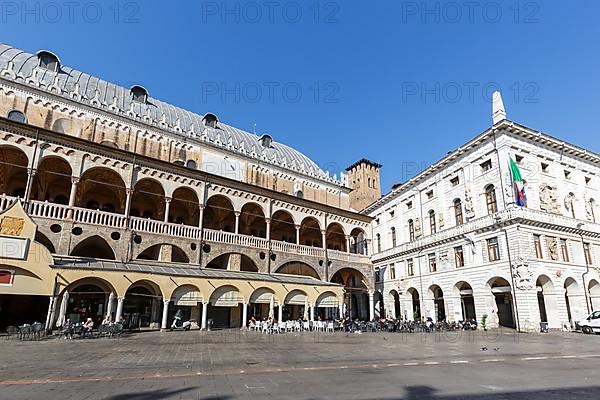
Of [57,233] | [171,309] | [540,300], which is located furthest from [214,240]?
[540,300]

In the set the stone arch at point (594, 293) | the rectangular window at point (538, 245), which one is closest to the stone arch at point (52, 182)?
the rectangular window at point (538, 245)

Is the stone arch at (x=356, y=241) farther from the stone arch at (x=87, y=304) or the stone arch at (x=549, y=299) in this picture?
the stone arch at (x=87, y=304)

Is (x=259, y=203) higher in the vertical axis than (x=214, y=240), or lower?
higher

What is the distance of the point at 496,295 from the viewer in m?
29.3

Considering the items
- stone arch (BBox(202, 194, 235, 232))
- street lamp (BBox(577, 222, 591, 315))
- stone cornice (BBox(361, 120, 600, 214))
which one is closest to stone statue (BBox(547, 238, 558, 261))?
street lamp (BBox(577, 222, 591, 315))

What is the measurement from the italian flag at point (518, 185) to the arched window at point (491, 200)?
1.95 meters

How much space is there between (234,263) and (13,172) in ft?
48.7

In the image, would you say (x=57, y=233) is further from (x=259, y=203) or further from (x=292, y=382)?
(x=292, y=382)

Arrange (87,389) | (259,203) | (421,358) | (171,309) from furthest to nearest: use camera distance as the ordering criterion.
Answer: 1. (259,203)
2. (171,309)
3. (421,358)
4. (87,389)

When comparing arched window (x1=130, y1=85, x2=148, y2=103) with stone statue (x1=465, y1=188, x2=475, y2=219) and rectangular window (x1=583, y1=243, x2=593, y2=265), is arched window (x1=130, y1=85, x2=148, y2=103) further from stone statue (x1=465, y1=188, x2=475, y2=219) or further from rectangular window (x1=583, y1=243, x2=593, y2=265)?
rectangular window (x1=583, y1=243, x2=593, y2=265)

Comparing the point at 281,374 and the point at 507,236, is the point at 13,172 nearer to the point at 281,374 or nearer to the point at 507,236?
the point at 281,374

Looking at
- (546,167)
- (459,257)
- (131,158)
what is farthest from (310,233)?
(546,167)

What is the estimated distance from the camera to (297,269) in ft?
92.6

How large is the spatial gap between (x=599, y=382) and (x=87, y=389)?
1052cm
